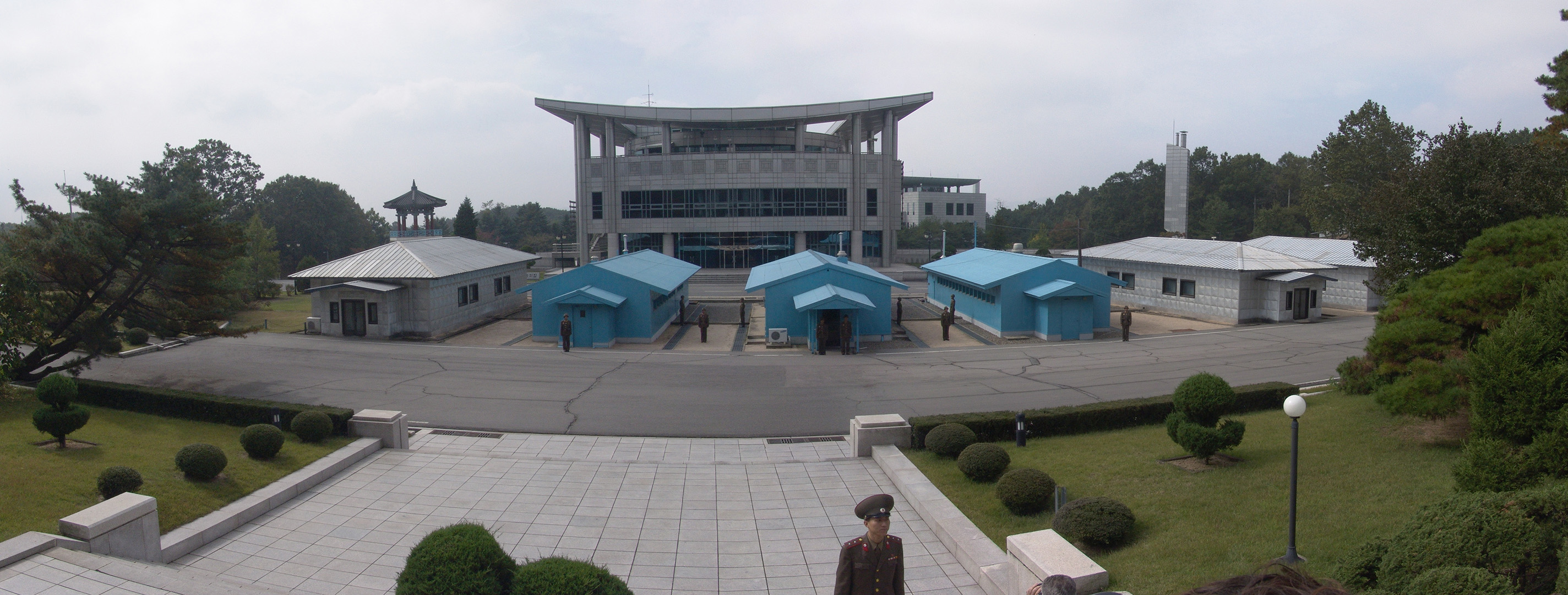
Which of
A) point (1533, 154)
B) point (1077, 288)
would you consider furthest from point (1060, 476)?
point (1077, 288)

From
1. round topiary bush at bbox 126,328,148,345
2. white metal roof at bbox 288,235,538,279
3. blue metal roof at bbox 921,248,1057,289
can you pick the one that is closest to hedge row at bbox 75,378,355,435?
round topiary bush at bbox 126,328,148,345

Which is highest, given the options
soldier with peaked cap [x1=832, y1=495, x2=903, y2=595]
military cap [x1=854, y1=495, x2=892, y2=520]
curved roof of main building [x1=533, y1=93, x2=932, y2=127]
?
curved roof of main building [x1=533, y1=93, x2=932, y2=127]

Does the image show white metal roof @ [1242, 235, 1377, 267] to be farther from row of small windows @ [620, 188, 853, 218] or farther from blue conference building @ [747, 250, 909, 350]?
row of small windows @ [620, 188, 853, 218]

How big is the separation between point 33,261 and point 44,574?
15.8 metres

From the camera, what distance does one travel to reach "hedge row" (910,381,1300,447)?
51.6 feet

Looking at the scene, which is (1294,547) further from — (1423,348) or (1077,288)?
(1077,288)

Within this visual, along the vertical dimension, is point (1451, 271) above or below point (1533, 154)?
below

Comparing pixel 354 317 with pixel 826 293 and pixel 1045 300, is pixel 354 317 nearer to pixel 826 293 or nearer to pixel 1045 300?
pixel 826 293

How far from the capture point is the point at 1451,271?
13.1 meters

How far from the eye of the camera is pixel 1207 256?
39594 millimetres

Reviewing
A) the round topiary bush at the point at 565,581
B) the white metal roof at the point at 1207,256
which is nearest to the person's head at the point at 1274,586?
the round topiary bush at the point at 565,581

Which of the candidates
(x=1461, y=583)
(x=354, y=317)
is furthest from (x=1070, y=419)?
(x=354, y=317)

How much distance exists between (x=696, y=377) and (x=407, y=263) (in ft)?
56.0

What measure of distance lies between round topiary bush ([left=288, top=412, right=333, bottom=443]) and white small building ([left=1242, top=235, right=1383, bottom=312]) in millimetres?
41820
